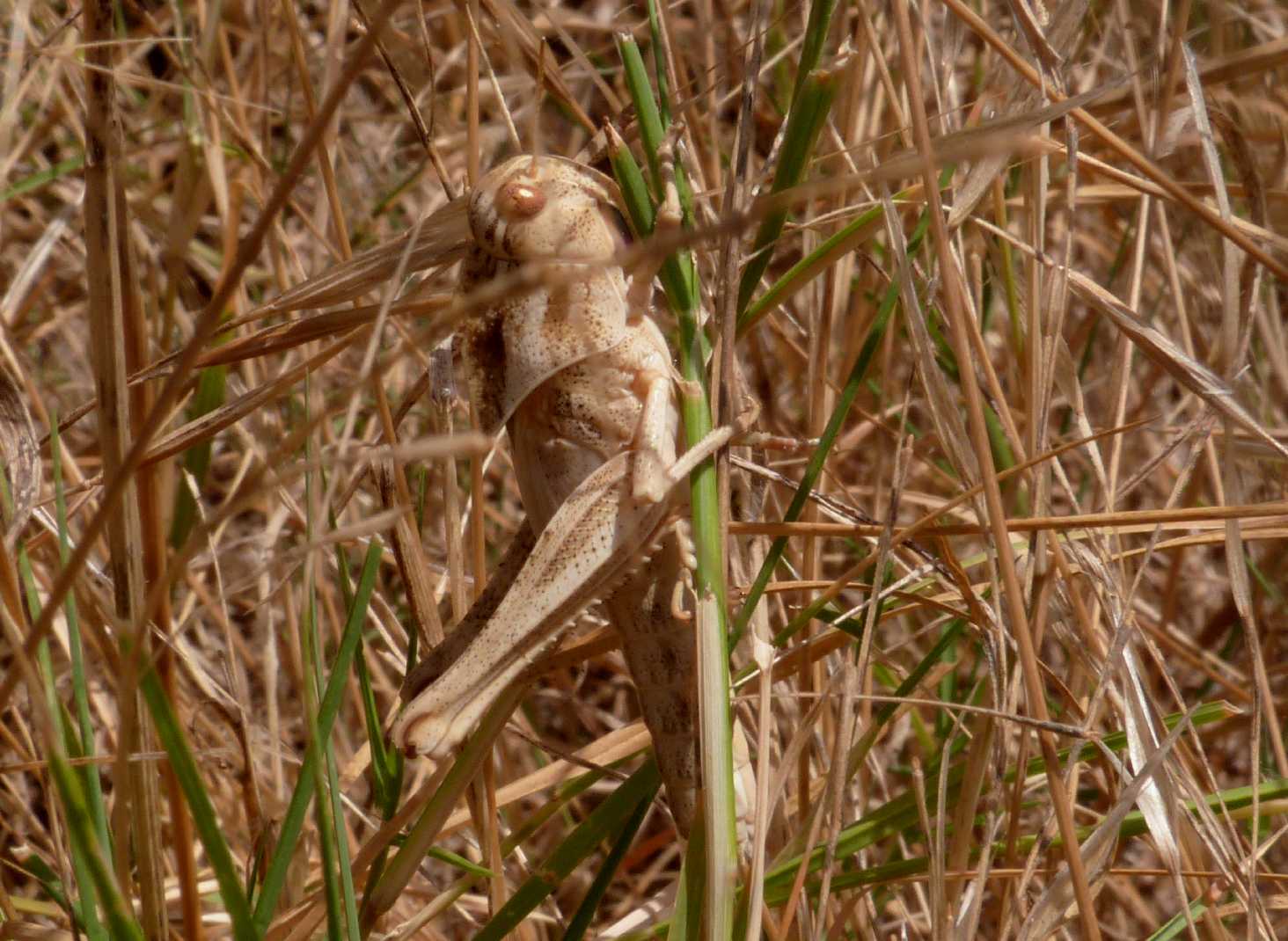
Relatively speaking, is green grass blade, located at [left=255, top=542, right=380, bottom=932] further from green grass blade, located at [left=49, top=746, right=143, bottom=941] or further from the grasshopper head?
the grasshopper head

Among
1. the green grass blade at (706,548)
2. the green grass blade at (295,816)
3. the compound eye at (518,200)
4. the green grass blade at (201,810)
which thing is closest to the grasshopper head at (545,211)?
the compound eye at (518,200)

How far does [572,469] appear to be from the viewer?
1475mm

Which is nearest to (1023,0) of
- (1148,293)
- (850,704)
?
(850,704)

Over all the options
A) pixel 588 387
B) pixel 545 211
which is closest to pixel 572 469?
pixel 588 387

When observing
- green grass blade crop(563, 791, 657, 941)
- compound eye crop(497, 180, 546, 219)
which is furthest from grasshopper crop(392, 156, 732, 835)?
green grass blade crop(563, 791, 657, 941)

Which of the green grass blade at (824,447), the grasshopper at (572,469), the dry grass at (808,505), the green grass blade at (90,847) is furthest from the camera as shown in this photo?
the grasshopper at (572,469)

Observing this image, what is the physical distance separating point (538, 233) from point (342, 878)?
743 millimetres

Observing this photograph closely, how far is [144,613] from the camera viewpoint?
0.66 meters

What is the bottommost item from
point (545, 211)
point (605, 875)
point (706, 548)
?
point (605, 875)

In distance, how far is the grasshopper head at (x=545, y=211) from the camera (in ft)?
4.42

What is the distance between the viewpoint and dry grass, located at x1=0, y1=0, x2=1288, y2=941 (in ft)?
3.18

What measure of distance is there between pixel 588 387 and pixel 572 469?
0.34ft

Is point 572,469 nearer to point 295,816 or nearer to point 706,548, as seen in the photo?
point 706,548

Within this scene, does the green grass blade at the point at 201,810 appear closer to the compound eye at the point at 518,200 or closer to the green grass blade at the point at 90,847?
the green grass blade at the point at 90,847
